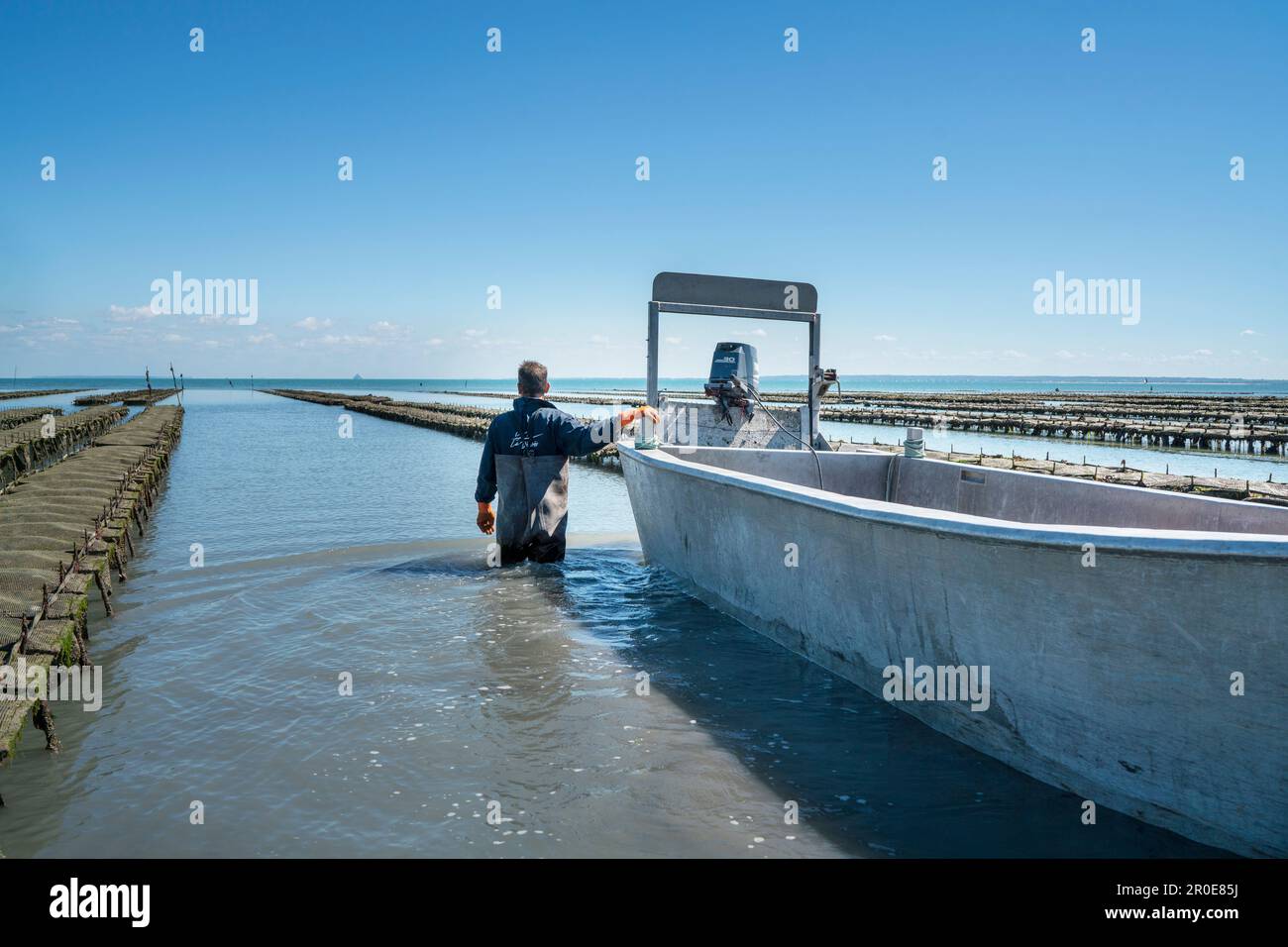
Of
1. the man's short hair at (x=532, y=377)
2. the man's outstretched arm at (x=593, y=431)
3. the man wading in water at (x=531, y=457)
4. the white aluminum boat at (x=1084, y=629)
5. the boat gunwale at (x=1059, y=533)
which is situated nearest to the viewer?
the boat gunwale at (x=1059, y=533)

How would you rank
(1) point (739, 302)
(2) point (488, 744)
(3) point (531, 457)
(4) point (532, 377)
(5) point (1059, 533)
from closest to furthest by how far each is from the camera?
(5) point (1059, 533) < (2) point (488, 744) < (3) point (531, 457) < (4) point (532, 377) < (1) point (739, 302)

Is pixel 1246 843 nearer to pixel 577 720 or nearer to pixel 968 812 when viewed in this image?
pixel 968 812

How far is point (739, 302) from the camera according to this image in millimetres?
10539

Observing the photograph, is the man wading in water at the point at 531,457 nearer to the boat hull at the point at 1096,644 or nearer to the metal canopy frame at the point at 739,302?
the metal canopy frame at the point at 739,302

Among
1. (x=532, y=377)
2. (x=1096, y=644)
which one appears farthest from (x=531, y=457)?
(x=1096, y=644)

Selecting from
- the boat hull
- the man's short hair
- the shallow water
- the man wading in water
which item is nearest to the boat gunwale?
the boat hull

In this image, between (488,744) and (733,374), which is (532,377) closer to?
(733,374)

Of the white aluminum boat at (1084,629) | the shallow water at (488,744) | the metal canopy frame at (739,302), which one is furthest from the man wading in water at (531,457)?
the white aluminum boat at (1084,629)

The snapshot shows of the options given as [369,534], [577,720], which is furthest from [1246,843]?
[369,534]

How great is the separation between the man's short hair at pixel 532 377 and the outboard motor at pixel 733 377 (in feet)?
11.1

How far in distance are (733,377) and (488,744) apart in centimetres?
747

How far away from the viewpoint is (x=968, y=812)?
3785mm

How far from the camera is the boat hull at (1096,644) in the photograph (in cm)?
304

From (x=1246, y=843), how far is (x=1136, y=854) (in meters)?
0.41
